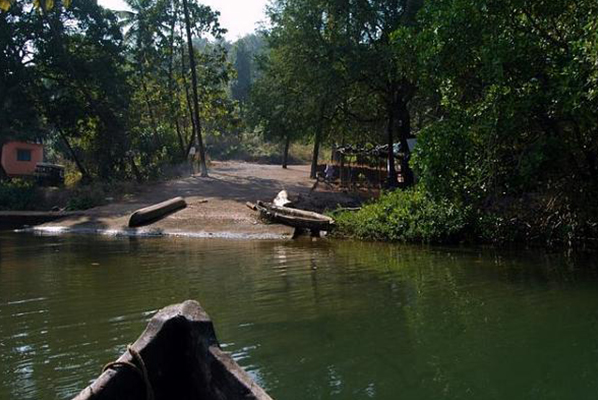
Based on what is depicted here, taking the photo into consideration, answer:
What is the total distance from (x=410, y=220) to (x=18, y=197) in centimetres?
1901

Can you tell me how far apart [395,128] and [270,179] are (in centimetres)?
732

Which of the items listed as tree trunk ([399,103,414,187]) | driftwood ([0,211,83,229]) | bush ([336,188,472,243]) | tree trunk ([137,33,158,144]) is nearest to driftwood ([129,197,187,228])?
driftwood ([0,211,83,229])

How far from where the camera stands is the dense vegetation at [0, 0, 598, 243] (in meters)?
12.5

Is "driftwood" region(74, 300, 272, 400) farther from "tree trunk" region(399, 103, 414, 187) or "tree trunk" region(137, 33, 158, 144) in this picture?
"tree trunk" region(137, 33, 158, 144)

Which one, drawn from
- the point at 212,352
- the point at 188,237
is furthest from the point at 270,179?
the point at 212,352

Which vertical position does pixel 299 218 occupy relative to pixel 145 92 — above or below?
below

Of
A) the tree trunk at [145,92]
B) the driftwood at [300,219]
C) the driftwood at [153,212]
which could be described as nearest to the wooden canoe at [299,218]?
the driftwood at [300,219]

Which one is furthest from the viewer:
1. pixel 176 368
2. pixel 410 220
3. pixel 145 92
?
pixel 145 92

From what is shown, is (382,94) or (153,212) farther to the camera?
(382,94)

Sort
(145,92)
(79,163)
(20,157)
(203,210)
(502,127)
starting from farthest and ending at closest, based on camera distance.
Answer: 1. (20,157)
2. (145,92)
3. (79,163)
4. (203,210)
5. (502,127)

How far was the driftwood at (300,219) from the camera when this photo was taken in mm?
19047

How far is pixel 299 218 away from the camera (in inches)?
766

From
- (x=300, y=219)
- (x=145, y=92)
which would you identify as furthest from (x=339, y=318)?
(x=145, y=92)

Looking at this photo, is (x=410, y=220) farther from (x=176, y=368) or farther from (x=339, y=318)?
(x=176, y=368)
